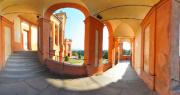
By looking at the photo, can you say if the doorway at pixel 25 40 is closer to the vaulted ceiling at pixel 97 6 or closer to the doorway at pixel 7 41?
the vaulted ceiling at pixel 97 6

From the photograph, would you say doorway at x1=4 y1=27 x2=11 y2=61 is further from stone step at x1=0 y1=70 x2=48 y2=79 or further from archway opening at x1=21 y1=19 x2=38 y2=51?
archway opening at x1=21 y1=19 x2=38 y2=51

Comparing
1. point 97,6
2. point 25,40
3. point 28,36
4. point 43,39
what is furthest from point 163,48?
point 28,36

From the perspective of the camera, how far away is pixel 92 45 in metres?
Result: 9.16

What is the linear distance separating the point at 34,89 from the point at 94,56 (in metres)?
4.51

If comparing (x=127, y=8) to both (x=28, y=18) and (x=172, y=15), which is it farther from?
(x=28, y=18)

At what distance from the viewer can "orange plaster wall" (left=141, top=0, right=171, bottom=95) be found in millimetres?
4590

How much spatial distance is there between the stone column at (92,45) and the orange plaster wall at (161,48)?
375 centimetres

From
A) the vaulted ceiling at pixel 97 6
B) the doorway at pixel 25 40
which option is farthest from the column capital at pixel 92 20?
the doorway at pixel 25 40

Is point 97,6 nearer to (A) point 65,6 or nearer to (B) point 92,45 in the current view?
(A) point 65,6

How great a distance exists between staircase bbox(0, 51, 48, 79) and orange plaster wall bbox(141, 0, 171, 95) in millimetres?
5302

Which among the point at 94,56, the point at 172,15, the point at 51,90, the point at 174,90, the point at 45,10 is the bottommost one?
the point at 51,90

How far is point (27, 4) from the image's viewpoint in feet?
29.0

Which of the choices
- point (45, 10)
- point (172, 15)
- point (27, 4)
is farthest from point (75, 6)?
point (172, 15)

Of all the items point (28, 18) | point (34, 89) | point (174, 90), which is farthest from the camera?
point (28, 18)
